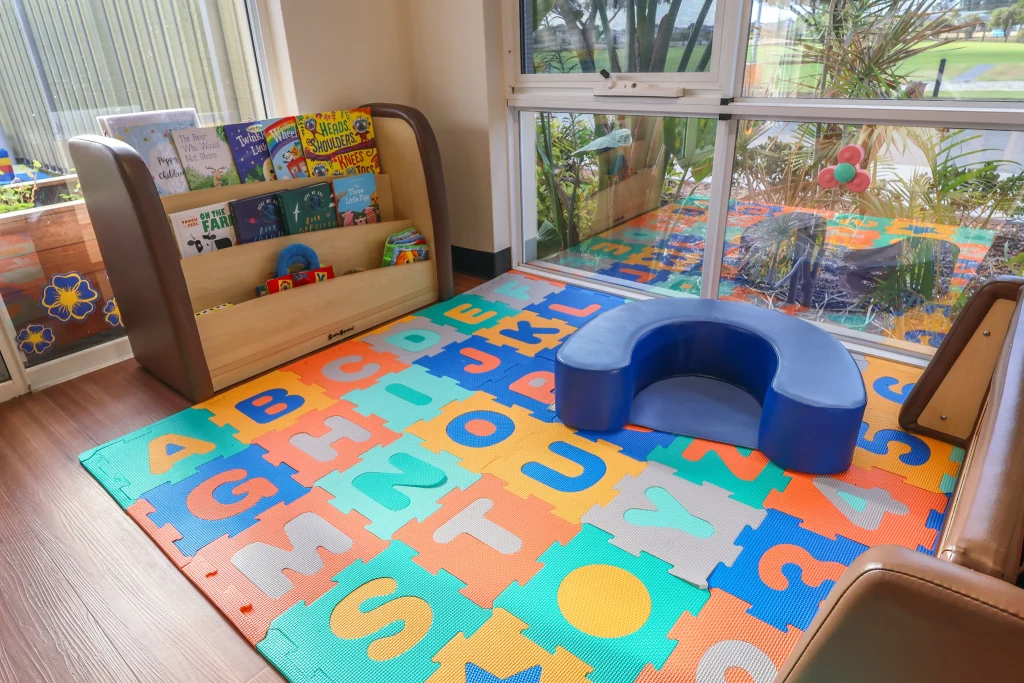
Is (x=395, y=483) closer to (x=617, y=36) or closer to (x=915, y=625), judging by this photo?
(x=915, y=625)

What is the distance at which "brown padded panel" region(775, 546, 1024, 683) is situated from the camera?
0.72m

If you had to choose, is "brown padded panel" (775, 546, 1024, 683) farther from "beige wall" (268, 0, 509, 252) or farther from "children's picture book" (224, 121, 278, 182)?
"beige wall" (268, 0, 509, 252)

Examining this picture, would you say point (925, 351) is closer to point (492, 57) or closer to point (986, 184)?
point (986, 184)

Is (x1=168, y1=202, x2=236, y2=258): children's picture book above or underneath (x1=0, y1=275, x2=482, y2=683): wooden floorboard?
above

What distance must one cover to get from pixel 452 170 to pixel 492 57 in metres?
0.63

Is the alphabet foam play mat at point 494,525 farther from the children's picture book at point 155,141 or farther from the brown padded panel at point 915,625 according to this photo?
the children's picture book at point 155,141

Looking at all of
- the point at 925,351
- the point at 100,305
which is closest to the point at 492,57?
the point at 100,305

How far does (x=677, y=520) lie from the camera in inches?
66.4

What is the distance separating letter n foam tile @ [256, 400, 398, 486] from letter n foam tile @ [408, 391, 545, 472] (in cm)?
16

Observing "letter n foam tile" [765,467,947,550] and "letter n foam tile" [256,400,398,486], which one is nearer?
"letter n foam tile" [765,467,947,550]

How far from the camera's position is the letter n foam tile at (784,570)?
142 centimetres

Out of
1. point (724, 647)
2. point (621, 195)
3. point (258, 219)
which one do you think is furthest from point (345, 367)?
point (724, 647)

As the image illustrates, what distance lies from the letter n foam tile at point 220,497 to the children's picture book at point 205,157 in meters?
1.19

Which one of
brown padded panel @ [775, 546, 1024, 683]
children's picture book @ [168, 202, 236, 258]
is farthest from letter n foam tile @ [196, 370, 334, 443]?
brown padded panel @ [775, 546, 1024, 683]
